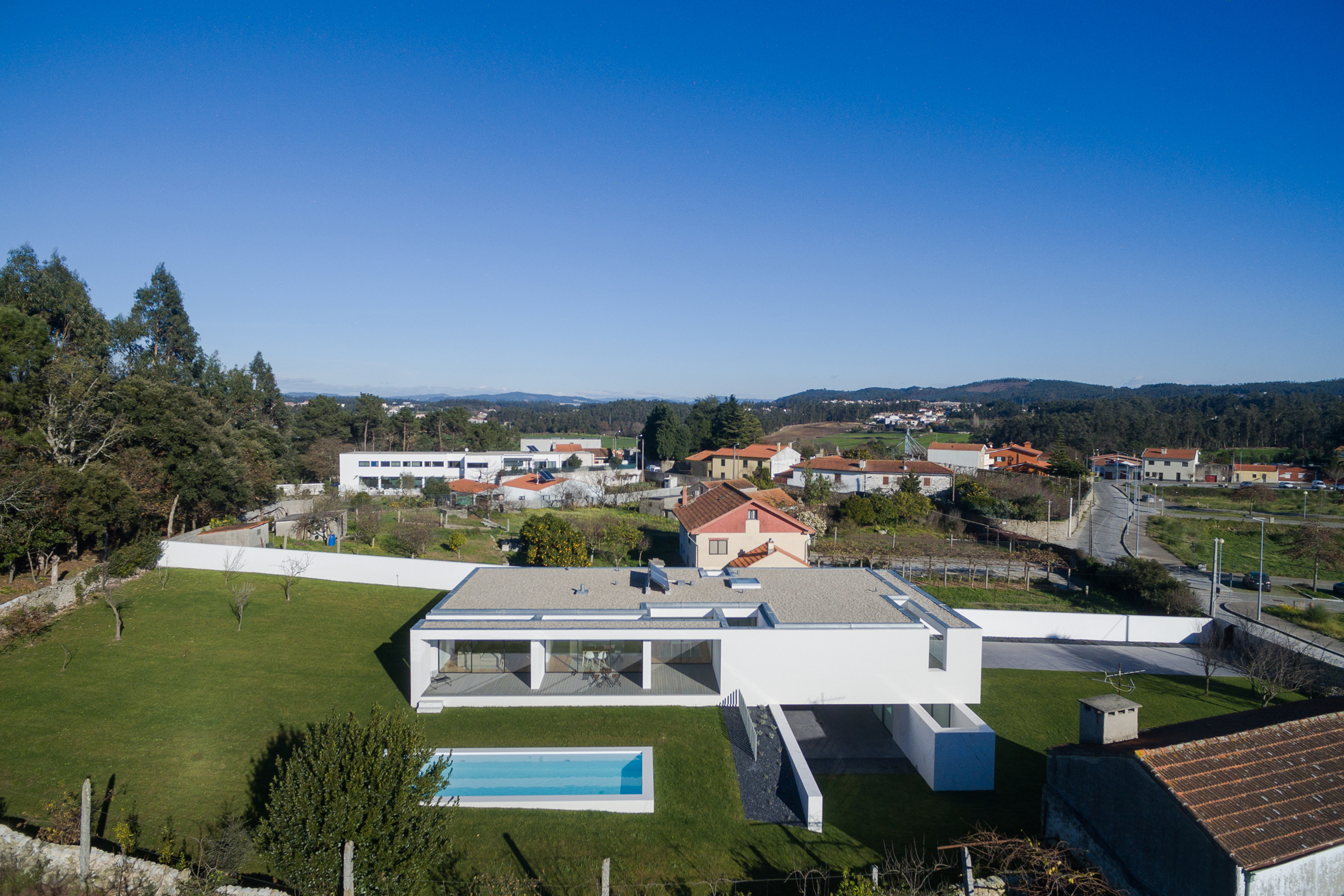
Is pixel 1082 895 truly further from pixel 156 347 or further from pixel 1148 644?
pixel 156 347

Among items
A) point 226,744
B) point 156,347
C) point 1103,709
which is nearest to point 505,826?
point 226,744

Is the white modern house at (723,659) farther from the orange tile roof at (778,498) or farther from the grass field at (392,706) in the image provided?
the orange tile roof at (778,498)

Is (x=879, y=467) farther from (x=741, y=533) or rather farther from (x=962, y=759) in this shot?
(x=962, y=759)

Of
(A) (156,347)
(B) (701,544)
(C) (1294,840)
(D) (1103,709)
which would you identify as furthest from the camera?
(A) (156,347)

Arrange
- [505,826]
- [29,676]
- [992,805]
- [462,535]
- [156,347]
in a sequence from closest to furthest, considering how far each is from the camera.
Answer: [505,826] → [992,805] → [29,676] → [462,535] → [156,347]

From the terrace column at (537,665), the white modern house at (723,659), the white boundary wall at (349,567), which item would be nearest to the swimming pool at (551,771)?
the white modern house at (723,659)

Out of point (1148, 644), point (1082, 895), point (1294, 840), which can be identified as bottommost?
point (1148, 644)

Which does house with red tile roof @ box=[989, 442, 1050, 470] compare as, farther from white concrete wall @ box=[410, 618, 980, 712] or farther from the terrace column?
the terrace column

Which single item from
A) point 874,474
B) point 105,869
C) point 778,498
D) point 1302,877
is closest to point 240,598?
point 105,869
